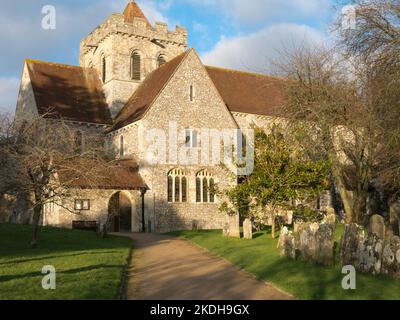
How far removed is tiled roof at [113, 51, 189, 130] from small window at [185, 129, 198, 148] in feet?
10.9

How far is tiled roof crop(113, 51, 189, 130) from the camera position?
33284mm

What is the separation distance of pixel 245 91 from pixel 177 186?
12792mm

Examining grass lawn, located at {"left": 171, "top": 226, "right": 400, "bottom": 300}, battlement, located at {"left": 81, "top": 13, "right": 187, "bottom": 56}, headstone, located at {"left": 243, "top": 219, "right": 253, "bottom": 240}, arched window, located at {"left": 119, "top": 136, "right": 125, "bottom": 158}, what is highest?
battlement, located at {"left": 81, "top": 13, "right": 187, "bottom": 56}

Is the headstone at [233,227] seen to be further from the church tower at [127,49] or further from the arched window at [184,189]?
the church tower at [127,49]

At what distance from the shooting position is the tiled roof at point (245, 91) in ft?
129

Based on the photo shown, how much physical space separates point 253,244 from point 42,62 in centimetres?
2718

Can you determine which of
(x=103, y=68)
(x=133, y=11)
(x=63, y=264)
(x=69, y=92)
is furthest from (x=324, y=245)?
A: (x=133, y=11)

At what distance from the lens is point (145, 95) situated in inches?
1404

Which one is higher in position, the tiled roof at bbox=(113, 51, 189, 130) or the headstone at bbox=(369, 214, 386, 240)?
the tiled roof at bbox=(113, 51, 189, 130)

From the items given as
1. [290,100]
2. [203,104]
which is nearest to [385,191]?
[290,100]

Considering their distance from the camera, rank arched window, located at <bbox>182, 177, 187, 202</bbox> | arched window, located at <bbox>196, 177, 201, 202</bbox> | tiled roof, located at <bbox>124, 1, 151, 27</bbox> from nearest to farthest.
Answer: arched window, located at <bbox>182, 177, 187, 202</bbox>
arched window, located at <bbox>196, 177, 201, 202</bbox>
tiled roof, located at <bbox>124, 1, 151, 27</bbox>

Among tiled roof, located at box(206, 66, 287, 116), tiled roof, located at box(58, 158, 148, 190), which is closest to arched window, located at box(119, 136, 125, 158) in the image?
tiled roof, located at box(58, 158, 148, 190)

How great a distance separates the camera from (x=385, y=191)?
32656mm

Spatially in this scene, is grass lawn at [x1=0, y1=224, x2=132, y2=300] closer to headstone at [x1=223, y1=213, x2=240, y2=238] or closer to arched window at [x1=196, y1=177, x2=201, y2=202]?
headstone at [x1=223, y1=213, x2=240, y2=238]
